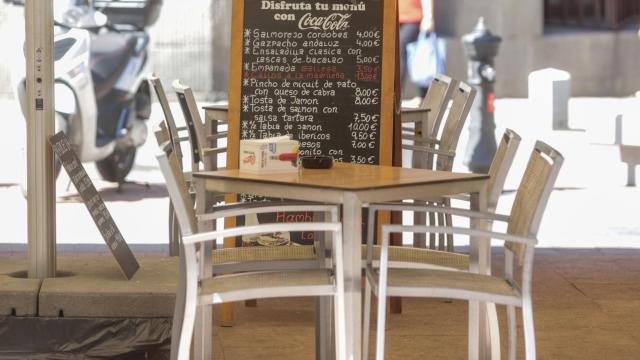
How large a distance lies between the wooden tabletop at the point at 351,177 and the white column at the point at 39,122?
876 mm

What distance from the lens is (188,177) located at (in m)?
6.43

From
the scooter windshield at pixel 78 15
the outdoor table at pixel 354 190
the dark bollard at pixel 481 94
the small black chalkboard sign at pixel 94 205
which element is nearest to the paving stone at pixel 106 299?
the small black chalkboard sign at pixel 94 205

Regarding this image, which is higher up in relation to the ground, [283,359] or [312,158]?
[312,158]

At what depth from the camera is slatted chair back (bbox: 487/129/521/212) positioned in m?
4.60

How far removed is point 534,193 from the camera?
4219mm

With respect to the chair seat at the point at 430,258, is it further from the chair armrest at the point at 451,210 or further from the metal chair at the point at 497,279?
the metal chair at the point at 497,279

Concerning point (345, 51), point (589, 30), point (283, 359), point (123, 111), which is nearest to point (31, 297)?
point (283, 359)

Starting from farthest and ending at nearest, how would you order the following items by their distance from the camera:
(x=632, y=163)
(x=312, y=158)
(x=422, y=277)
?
(x=632, y=163)
(x=312, y=158)
(x=422, y=277)

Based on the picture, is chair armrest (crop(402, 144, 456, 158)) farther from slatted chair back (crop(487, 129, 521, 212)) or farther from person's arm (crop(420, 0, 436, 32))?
person's arm (crop(420, 0, 436, 32))

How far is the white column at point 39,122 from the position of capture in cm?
506

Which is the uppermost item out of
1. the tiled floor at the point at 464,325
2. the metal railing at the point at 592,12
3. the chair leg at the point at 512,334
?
the metal railing at the point at 592,12

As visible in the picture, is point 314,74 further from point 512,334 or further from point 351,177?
point 512,334

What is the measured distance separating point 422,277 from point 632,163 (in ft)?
21.6

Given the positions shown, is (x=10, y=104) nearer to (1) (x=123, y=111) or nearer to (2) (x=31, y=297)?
(1) (x=123, y=111)
